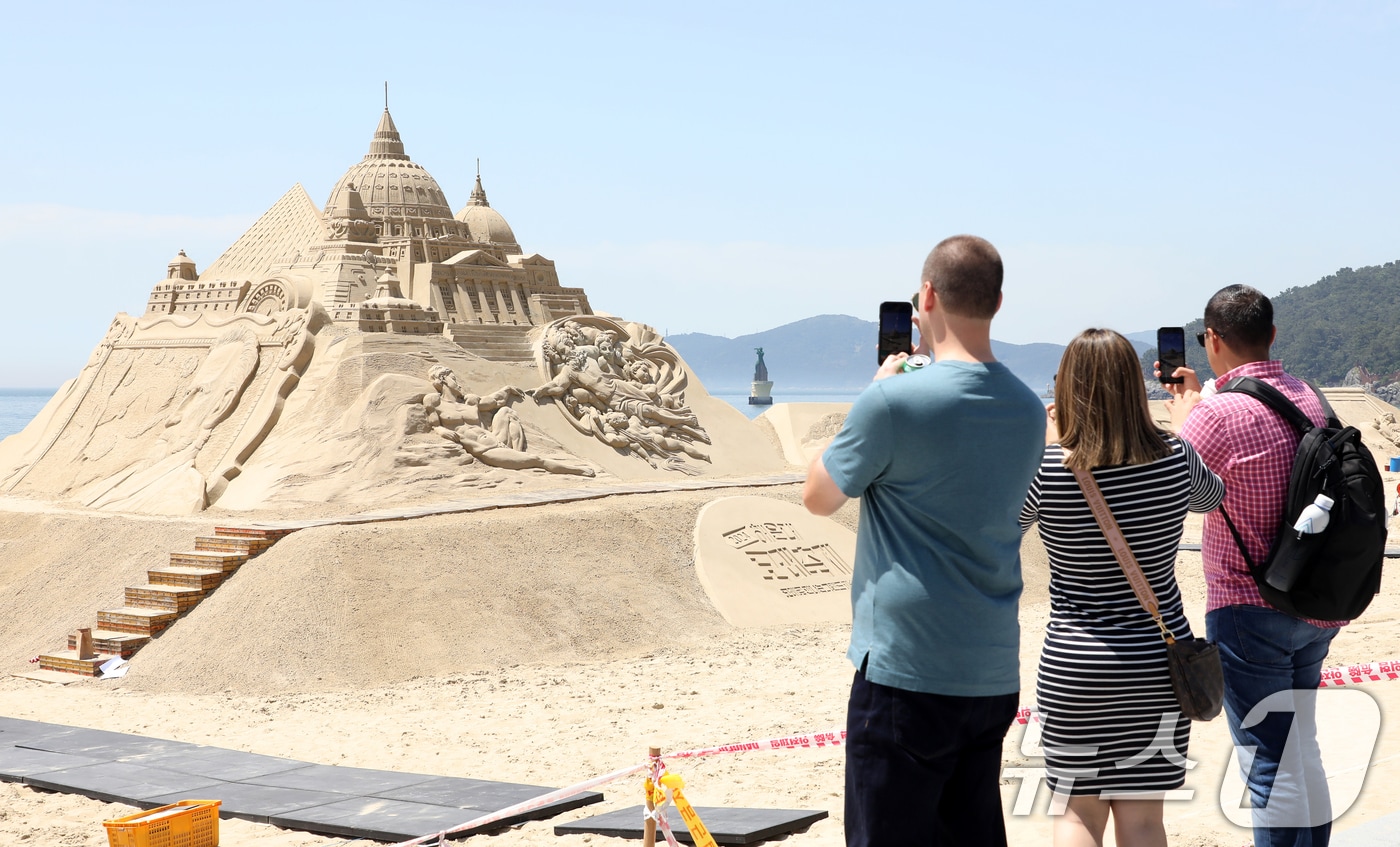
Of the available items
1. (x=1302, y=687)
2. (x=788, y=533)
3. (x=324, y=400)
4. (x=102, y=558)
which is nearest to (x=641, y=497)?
(x=788, y=533)

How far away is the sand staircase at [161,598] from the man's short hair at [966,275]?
43.6 feet

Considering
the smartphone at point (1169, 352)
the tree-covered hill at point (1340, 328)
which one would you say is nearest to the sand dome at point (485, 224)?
the smartphone at point (1169, 352)

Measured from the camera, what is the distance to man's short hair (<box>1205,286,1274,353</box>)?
13.4ft

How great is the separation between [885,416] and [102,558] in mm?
16445

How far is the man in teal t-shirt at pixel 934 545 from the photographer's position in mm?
2965

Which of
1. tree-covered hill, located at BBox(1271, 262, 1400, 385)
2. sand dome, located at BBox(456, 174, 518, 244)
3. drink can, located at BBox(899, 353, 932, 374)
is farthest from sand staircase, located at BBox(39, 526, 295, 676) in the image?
tree-covered hill, located at BBox(1271, 262, 1400, 385)

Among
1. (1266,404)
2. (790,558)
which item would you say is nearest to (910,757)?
(1266,404)

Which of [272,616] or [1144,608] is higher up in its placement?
[1144,608]

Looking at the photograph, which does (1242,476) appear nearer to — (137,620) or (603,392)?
(137,620)

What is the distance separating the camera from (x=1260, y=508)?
154 inches

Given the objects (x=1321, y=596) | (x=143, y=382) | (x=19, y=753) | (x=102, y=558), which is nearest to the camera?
(x=1321, y=596)

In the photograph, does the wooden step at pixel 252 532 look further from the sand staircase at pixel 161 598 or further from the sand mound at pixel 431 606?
the sand mound at pixel 431 606

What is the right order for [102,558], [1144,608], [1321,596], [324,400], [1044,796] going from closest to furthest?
[1144,608]
[1321,596]
[1044,796]
[102,558]
[324,400]

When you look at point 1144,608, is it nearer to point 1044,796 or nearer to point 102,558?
point 1044,796
